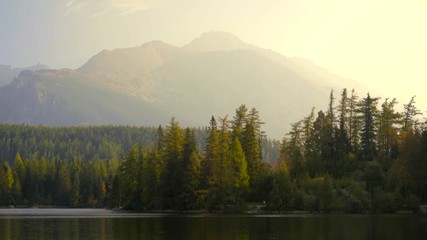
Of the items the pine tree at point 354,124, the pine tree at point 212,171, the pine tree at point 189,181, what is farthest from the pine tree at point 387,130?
the pine tree at point 189,181

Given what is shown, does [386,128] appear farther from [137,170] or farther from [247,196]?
[137,170]

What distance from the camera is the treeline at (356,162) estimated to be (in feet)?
357

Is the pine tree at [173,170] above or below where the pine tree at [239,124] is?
below

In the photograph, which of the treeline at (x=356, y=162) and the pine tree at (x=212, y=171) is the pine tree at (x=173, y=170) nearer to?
the pine tree at (x=212, y=171)

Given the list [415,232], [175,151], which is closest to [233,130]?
[175,151]

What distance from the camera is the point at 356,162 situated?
121125 millimetres

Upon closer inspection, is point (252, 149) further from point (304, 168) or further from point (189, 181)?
point (189, 181)

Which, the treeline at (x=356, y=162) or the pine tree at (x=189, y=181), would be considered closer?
the treeline at (x=356, y=162)

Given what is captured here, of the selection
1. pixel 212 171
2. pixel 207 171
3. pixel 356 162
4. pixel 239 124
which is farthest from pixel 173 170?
pixel 356 162

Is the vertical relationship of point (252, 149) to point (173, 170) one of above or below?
above

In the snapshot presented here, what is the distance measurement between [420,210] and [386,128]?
1057 inches

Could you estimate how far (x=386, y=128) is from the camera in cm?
12900

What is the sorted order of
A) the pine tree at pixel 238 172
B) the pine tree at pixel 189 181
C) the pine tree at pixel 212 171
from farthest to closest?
1. the pine tree at pixel 189 181
2. the pine tree at pixel 212 171
3. the pine tree at pixel 238 172

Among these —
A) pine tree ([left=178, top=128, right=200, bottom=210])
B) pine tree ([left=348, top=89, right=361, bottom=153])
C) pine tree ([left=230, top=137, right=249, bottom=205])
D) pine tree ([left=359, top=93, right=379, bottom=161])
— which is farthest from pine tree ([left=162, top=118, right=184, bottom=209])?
pine tree ([left=359, top=93, right=379, bottom=161])
